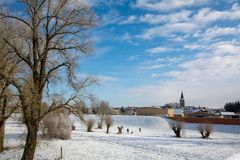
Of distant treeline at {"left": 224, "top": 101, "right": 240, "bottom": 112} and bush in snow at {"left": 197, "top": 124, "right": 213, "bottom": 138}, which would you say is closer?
bush in snow at {"left": 197, "top": 124, "right": 213, "bottom": 138}

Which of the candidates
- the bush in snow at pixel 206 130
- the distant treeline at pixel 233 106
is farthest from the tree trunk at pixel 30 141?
the distant treeline at pixel 233 106

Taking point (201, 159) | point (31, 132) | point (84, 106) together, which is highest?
point (84, 106)

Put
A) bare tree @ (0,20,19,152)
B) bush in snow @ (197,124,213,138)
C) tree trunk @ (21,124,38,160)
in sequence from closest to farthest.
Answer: bare tree @ (0,20,19,152) < tree trunk @ (21,124,38,160) < bush in snow @ (197,124,213,138)

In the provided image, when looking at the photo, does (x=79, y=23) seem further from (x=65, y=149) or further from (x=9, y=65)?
(x=65, y=149)

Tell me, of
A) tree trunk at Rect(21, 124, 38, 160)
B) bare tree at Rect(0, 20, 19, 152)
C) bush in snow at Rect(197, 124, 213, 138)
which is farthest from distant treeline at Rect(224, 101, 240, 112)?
tree trunk at Rect(21, 124, 38, 160)

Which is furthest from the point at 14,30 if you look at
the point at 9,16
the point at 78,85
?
the point at 78,85

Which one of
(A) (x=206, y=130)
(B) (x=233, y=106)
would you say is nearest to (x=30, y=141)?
(A) (x=206, y=130)

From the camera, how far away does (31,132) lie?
19.9m

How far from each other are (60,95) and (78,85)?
1.26m

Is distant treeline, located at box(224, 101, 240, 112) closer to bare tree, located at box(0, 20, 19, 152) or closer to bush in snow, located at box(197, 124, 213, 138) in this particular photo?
bush in snow, located at box(197, 124, 213, 138)

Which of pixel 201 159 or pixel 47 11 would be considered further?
pixel 201 159

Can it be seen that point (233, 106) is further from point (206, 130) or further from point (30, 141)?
point (30, 141)

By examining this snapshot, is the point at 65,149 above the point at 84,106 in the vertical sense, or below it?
below

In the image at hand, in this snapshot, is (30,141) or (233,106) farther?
(233,106)
